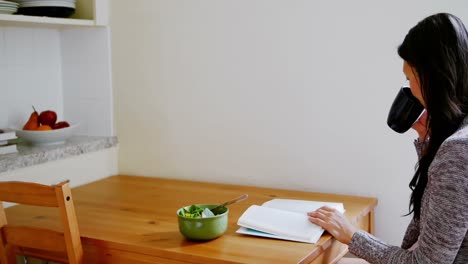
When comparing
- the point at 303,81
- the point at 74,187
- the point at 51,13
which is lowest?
the point at 74,187

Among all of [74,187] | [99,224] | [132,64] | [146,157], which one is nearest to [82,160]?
[74,187]

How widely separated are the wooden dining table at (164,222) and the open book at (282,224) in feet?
0.06

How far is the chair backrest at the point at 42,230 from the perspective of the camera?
1518 mm

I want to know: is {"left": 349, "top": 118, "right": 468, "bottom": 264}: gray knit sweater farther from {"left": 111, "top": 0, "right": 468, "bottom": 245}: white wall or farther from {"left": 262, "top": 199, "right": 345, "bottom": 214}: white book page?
{"left": 111, "top": 0, "right": 468, "bottom": 245}: white wall

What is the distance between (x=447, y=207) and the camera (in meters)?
1.28

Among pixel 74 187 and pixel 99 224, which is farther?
pixel 74 187

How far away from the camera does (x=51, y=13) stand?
6.95 ft

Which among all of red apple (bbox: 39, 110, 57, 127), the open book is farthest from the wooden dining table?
red apple (bbox: 39, 110, 57, 127)

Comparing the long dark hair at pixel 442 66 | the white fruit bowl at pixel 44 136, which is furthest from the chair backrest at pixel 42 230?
the long dark hair at pixel 442 66

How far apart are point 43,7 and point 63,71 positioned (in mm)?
406

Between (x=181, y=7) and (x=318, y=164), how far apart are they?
29.8 inches

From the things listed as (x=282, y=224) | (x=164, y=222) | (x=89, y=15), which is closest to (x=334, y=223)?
(x=282, y=224)

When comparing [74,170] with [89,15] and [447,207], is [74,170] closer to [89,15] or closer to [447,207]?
[89,15]

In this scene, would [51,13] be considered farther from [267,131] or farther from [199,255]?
[199,255]
